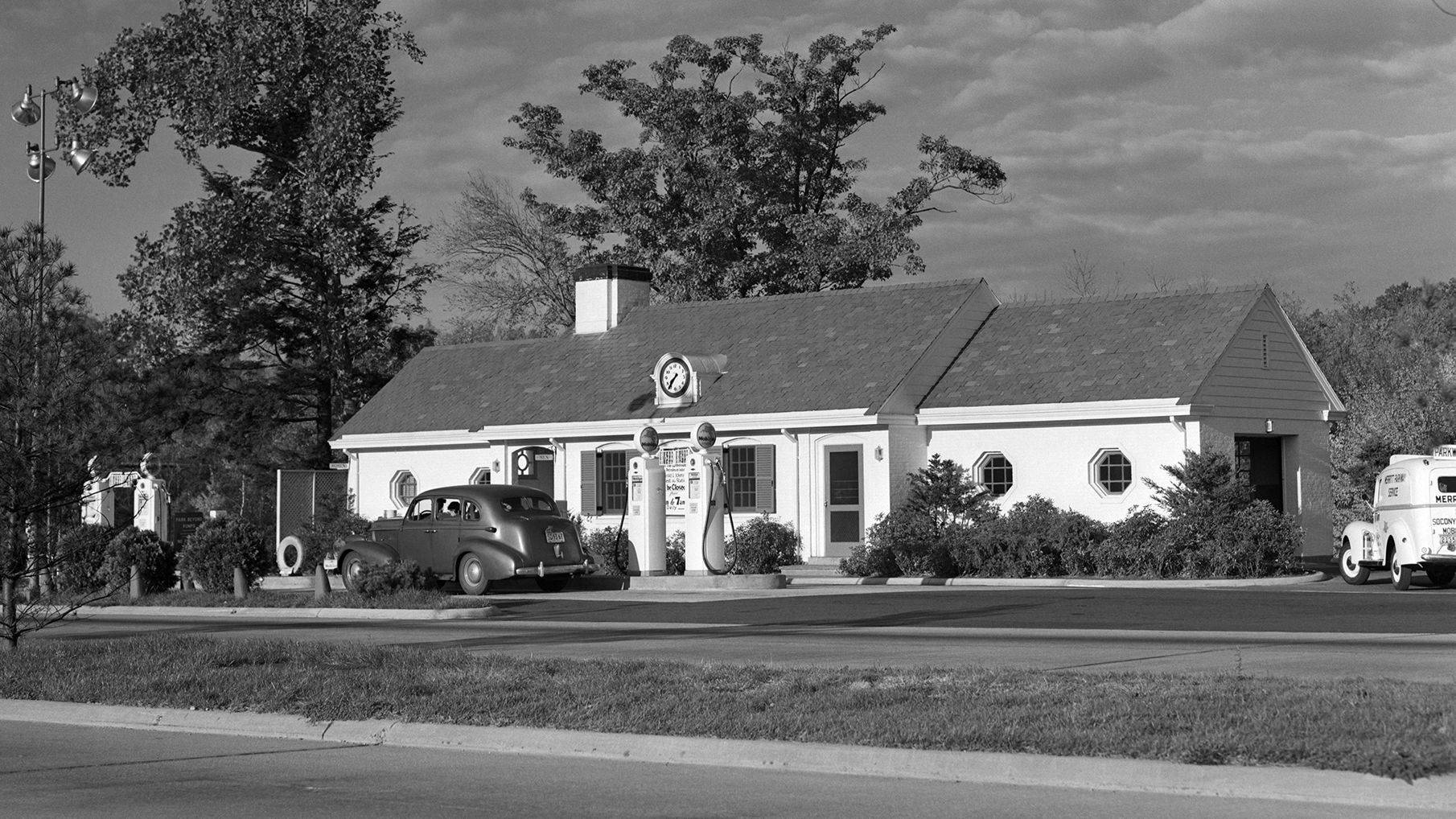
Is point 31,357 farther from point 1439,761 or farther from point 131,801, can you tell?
point 1439,761

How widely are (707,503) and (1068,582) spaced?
6.26m

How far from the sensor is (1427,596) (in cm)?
2288

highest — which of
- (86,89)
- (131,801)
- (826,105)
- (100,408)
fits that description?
(826,105)

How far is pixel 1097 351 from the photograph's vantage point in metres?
31.2

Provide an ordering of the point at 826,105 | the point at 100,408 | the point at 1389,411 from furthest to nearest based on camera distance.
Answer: the point at 826,105 → the point at 1389,411 → the point at 100,408

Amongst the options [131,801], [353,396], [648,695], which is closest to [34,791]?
[131,801]

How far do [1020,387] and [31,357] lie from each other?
1879 centimetres

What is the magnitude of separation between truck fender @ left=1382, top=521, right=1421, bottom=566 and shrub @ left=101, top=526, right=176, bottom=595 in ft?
64.8

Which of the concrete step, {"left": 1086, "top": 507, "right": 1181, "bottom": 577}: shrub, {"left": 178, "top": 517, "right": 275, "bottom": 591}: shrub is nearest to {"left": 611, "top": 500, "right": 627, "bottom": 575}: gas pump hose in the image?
Answer: the concrete step

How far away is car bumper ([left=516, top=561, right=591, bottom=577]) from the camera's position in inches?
1075

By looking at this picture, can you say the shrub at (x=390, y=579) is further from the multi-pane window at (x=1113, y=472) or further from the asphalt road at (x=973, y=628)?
the multi-pane window at (x=1113, y=472)

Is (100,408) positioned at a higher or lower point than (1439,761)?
higher

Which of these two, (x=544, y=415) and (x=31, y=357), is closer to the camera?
(x=31, y=357)

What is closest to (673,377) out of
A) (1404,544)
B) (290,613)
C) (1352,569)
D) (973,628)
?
(290,613)
